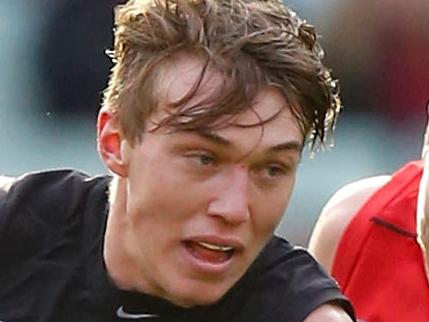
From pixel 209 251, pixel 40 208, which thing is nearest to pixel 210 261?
pixel 209 251

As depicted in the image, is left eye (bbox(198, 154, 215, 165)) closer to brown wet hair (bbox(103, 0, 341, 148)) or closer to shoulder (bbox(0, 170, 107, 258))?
brown wet hair (bbox(103, 0, 341, 148))

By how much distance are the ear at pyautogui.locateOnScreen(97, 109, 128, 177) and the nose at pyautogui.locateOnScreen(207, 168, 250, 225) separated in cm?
21

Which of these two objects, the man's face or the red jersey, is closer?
the man's face

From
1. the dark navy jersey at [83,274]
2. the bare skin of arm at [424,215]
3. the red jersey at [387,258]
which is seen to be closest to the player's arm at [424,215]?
the bare skin of arm at [424,215]

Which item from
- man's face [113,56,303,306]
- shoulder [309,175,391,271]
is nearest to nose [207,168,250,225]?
man's face [113,56,303,306]

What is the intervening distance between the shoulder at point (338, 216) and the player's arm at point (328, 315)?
0.71 m

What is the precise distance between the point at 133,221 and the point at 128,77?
0.74 ft

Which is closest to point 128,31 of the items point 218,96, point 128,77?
point 128,77

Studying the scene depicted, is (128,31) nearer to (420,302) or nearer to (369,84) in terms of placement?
(420,302)

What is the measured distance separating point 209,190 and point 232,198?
0.04 metres

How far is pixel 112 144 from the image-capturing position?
7.92 feet

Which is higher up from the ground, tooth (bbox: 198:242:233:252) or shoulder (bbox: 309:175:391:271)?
tooth (bbox: 198:242:233:252)

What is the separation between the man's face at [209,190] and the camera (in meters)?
2.21

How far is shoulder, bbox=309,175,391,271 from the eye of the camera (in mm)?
2986
